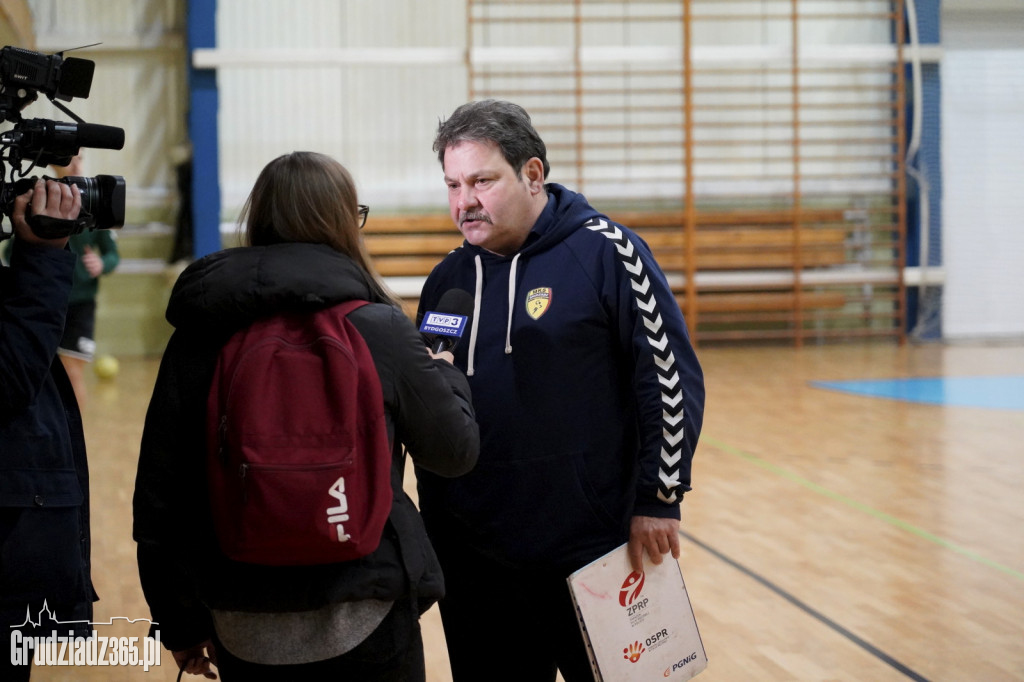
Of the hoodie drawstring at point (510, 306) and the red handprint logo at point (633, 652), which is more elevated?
the hoodie drawstring at point (510, 306)

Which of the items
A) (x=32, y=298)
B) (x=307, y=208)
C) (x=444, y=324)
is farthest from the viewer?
(x=444, y=324)

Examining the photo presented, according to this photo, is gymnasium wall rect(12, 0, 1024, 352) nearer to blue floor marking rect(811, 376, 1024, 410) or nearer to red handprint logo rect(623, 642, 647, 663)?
blue floor marking rect(811, 376, 1024, 410)

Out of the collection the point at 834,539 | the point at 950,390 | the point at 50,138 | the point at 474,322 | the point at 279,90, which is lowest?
the point at 834,539

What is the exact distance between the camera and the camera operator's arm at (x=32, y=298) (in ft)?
4.87

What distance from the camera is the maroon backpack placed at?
1.26m

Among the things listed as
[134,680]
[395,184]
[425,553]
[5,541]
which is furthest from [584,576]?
[395,184]

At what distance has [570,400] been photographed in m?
1.73

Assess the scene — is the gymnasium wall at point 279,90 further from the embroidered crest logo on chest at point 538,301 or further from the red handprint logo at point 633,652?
the red handprint logo at point 633,652

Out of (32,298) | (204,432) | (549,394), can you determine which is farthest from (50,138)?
(549,394)

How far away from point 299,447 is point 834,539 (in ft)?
9.82

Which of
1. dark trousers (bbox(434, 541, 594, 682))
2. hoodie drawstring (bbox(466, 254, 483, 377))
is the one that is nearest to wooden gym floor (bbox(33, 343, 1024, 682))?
dark trousers (bbox(434, 541, 594, 682))

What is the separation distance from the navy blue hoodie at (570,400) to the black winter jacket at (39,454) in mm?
Answer: 582

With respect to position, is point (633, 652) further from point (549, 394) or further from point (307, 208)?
point (307, 208)

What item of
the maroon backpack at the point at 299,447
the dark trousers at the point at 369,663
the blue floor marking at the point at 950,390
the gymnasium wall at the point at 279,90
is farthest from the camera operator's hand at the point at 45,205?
the gymnasium wall at the point at 279,90
